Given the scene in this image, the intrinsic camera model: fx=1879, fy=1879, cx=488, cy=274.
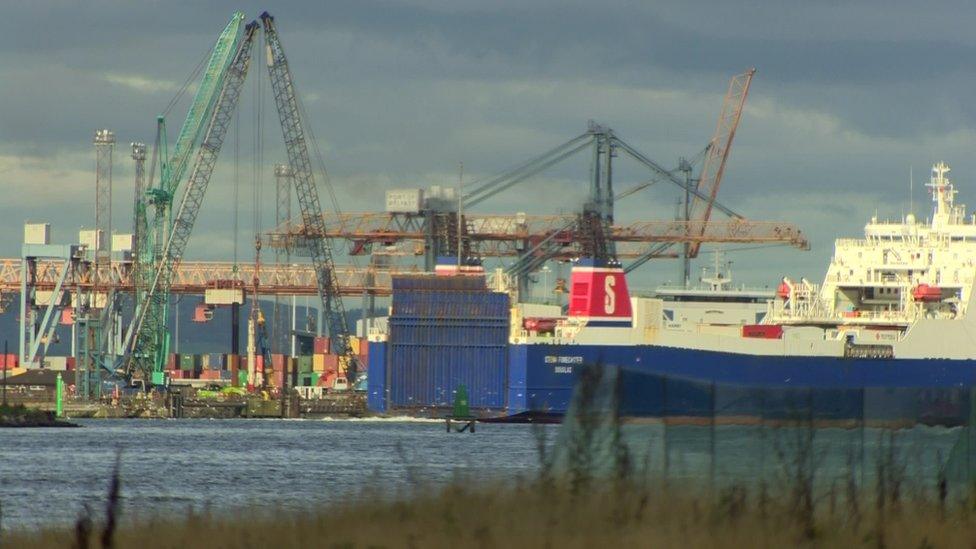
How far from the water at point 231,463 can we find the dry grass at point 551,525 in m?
0.95

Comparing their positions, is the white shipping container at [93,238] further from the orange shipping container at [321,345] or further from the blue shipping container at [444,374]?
the blue shipping container at [444,374]

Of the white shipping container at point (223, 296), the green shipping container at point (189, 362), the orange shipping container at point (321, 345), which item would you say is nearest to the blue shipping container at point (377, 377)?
the white shipping container at point (223, 296)

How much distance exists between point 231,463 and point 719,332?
48293mm

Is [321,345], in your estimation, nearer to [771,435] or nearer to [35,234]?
[35,234]

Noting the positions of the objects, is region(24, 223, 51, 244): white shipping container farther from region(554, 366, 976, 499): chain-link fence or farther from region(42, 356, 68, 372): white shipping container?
region(554, 366, 976, 499): chain-link fence

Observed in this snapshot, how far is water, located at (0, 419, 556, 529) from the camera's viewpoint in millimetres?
29703

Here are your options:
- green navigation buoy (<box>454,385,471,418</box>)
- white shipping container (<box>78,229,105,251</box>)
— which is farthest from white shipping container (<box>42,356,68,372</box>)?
green navigation buoy (<box>454,385,471,418</box>)

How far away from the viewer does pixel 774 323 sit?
297 ft

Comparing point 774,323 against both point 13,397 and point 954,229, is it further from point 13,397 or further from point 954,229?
point 13,397

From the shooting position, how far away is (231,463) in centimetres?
4825

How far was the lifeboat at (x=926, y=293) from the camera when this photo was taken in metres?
85.3

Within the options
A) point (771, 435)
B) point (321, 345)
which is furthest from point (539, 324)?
point (771, 435)

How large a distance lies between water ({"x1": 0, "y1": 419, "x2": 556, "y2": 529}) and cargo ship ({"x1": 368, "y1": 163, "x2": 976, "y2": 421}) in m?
8.50

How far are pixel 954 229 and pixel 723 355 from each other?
551 inches
